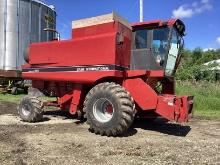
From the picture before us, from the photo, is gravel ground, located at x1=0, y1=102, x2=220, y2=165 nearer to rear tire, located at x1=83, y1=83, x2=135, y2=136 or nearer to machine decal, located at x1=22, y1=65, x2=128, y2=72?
rear tire, located at x1=83, y1=83, x2=135, y2=136

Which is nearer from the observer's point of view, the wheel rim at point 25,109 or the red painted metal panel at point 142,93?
the red painted metal panel at point 142,93

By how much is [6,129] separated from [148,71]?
381cm

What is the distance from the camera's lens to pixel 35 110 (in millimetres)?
11180

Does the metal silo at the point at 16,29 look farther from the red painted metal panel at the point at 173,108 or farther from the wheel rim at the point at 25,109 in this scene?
the red painted metal panel at the point at 173,108

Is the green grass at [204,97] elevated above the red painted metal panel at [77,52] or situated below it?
below

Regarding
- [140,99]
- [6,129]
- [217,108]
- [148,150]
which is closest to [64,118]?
[6,129]

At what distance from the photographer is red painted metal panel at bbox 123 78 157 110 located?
9336 mm

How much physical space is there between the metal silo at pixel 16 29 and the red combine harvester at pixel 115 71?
10114mm

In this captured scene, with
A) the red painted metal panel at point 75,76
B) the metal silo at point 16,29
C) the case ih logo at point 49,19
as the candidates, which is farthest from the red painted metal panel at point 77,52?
the case ih logo at point 49,19

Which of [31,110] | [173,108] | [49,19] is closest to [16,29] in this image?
[49,19]

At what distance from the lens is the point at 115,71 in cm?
970

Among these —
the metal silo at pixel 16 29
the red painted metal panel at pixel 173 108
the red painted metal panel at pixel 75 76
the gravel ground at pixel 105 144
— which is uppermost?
the metal silo at pixel 16 29

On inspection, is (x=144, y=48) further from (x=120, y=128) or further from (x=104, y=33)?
(x=120, y=128)

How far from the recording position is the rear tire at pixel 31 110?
36.8 ft
